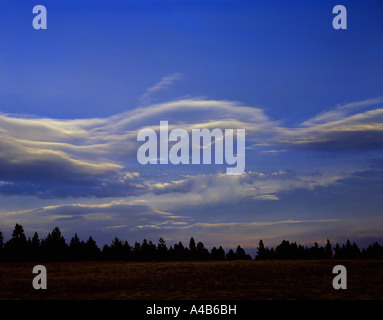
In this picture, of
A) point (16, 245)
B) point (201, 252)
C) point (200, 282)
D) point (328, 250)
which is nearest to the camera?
point (200, 282)

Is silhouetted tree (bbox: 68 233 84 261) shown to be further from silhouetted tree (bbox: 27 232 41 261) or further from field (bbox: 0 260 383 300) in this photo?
field (bbox: 0 260 383 300)

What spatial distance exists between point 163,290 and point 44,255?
66.1 m

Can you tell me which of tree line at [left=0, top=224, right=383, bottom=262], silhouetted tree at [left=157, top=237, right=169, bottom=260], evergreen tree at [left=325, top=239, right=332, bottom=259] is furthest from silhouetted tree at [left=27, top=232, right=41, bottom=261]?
evergreen tree at [left=325, top=239, right=332, bottom=259]

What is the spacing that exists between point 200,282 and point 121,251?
68287mm

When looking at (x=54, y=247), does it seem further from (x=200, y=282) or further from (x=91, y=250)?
(x=200, y=282)

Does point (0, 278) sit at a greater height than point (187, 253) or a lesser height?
greater

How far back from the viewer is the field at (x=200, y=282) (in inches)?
1046

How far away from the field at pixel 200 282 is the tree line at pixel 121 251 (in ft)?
147

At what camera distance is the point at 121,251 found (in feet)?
319

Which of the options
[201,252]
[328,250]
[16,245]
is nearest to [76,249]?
[16,245]

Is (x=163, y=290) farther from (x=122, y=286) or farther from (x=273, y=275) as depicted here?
(x=273, y=275)
